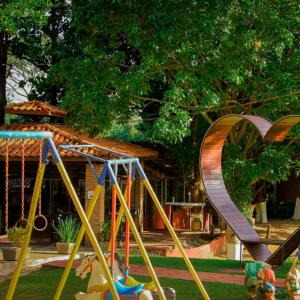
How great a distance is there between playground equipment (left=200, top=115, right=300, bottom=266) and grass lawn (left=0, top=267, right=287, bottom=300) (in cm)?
199

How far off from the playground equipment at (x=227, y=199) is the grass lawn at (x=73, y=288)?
1991 mm

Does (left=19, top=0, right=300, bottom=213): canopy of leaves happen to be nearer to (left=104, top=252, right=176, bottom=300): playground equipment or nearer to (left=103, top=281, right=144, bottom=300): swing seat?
(left=104, top=252, right=176, bottom=300): playground equipment

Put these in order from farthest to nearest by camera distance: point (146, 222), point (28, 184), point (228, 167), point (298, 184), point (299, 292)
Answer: point (298, 184), point (146, 222), point (28, 184), point (228, 167), point (299, 292)

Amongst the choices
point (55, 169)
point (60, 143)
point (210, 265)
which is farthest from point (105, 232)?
point (210, 265)

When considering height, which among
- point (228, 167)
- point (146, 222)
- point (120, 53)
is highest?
point (120, 53)

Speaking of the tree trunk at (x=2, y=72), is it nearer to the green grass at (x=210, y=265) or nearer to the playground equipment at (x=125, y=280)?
the green grass at (x=210, y=265)

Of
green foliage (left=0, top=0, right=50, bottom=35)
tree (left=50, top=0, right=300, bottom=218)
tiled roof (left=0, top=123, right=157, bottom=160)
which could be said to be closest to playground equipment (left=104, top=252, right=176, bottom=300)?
tree (left=50, top=0, right=300, bottom=218)

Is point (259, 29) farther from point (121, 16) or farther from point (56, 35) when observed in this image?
point (56, 35)

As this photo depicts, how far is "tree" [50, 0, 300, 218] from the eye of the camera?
19.1 meters

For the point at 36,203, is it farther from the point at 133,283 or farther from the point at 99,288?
the point at 133,283

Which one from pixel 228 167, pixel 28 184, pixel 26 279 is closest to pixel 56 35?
pixel 28 184

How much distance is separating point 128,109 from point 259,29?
4073 millimetres

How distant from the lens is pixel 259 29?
65.6ft

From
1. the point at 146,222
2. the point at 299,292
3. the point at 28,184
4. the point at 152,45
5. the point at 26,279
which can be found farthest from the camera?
the point at 146,222
